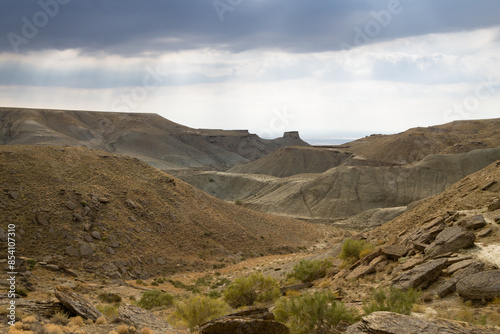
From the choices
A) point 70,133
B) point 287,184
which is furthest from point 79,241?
point 70,133

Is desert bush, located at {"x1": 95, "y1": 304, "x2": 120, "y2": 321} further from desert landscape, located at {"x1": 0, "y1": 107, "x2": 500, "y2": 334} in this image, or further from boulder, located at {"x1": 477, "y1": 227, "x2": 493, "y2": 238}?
boulder, located at {"x1": 477, "y1": 227, "x2": 493, "y2": 238}

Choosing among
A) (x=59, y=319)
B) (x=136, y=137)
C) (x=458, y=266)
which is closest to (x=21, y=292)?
(x=59, y=319)

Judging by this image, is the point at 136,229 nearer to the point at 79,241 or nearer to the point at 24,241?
the point at 79,241

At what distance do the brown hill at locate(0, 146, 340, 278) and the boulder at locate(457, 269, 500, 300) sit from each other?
17.2 meters

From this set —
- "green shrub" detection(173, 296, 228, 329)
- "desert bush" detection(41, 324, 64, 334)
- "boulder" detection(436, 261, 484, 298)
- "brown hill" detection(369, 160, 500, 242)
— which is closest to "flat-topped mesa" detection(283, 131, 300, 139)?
"brown hill" detection(369, 160, 500, 242)

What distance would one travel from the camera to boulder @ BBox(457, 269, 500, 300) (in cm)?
1066

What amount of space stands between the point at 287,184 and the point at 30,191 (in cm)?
4884

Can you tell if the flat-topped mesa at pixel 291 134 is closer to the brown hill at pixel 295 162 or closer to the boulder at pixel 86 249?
the brown hill at pixel 295 162

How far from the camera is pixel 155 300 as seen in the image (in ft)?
57.9

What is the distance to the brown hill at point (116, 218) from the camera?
76.9 ft

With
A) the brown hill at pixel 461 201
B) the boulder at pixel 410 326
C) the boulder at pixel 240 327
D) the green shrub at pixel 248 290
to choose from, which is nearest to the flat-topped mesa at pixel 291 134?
the brown hill at pixel 461 201

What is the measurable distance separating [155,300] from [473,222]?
12371mm

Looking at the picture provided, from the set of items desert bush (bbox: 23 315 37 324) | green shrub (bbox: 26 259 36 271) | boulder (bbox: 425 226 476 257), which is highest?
boulder (bbox: 425 226 476 257)

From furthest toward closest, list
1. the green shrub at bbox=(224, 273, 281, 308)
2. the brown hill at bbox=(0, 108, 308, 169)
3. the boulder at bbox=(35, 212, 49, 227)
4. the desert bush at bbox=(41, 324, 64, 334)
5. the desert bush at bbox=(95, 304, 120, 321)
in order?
the brown hill at bbox=(0, 108, 308, 169)
the boulder at bbox=(35, 212, 49, 227)
the green shrub at bbox=(224, 273, 281, 308)
the desert bush at bbox=(95, 304, 120, 321)
the desert bush at bbox=(41, 324, 64, 334)
